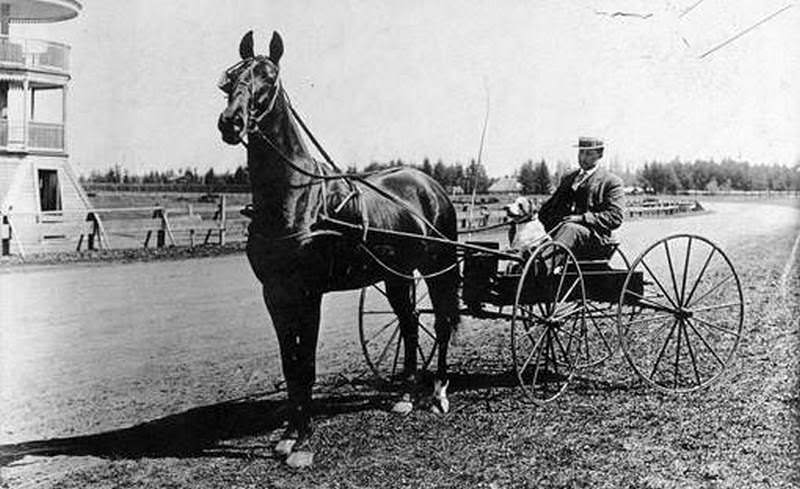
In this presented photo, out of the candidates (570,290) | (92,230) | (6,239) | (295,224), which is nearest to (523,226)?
(570,290)

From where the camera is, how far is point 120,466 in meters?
5.18

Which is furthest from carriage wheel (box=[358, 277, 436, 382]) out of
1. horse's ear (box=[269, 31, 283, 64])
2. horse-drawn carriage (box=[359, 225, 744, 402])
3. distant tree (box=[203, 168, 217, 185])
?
distant tree (box=[203, 168, 217, 185])

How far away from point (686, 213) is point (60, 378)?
115 feet

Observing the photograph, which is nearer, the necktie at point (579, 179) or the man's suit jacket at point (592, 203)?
the man's suit jacket at point (592, 203)

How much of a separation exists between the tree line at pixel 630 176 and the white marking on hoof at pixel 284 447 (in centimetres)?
268

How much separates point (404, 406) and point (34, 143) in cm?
1996

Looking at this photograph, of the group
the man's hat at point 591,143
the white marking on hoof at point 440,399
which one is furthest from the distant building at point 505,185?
the white marking on hoof at point 440,399

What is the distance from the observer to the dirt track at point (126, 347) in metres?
6.45

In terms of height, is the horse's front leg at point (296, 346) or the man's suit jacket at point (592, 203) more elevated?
the man's suit jacket at point (592, 203)

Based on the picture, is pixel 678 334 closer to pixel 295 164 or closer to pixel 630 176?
pixel 295 164

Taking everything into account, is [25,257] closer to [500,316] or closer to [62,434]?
A: [62,434]

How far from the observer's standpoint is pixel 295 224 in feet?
17.5

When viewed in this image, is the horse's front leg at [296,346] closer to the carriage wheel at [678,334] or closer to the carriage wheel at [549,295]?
the carriage wheel at [549,295]

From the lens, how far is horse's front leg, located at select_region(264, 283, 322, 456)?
213 inches
